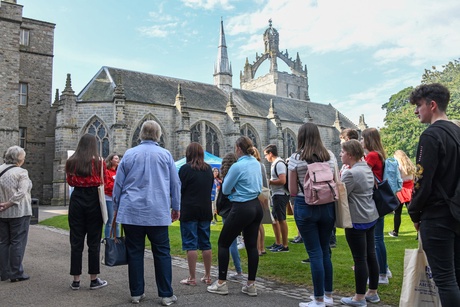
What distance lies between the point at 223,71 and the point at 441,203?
124 ft

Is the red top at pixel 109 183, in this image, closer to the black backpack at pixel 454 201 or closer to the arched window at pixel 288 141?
the black backpack at pixel 454 201

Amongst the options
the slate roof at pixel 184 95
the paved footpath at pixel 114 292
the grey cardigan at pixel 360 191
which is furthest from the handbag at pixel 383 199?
the slate roof at pixel 184 95

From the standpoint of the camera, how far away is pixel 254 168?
5.27 metres

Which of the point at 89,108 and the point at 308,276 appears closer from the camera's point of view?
the point at 308,276

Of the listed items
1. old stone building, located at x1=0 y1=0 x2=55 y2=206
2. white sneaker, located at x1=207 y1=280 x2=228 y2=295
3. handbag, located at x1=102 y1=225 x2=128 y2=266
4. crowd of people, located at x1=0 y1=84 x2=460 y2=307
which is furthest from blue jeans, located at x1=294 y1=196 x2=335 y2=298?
old stone building, located at x1=0 y1=0 x2=55 y2=206

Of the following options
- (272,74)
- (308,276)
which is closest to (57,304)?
(308,276)

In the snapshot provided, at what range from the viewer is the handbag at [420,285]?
3352mm

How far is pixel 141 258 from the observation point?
4.75m

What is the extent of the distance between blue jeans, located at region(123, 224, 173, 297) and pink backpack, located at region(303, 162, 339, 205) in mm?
1841

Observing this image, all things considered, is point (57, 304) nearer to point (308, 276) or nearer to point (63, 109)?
point (308, 276)

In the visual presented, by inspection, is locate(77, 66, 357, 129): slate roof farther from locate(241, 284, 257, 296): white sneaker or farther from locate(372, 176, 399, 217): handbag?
locate(372, 176, 399, 217): handbag

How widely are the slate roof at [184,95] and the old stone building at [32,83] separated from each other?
10.8 ft

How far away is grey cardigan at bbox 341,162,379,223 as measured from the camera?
462cm

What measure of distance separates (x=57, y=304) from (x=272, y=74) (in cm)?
5142
